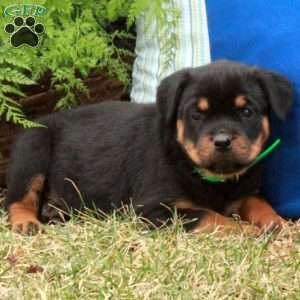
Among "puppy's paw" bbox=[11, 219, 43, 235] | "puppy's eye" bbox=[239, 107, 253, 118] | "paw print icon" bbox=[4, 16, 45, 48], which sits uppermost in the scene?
"paw print icon" bbox=[4, 16, 45, 48]

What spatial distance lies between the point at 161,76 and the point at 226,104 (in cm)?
136

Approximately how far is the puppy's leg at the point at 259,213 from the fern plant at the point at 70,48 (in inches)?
47.9

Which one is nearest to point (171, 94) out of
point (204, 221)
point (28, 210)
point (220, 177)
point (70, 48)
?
point (220, 177)

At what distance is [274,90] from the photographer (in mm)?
4832

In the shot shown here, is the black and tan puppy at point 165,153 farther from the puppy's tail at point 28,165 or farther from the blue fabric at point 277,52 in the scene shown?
the blue fabric at point 277,52

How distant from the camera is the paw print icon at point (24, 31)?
5.51 meters

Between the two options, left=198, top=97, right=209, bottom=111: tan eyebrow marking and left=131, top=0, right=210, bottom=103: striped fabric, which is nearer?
left=198, top=97, right=209, bottom=111: tan eyebrow marking

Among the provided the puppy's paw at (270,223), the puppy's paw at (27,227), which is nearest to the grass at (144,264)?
the puppy's paw at (270,223)

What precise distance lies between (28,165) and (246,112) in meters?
1.53

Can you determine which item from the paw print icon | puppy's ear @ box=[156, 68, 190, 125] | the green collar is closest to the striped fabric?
the paw print icon

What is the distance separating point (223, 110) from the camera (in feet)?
15.6

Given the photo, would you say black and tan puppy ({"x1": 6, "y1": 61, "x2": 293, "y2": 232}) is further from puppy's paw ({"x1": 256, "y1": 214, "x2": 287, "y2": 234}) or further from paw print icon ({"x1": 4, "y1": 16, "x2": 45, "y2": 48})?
paw print icon ({"x1": 4, "y1": 16, "x2": 45, "y2": 48})

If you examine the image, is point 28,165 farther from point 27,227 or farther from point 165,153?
point 165,153

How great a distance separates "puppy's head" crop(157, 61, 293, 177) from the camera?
4.69 metres
